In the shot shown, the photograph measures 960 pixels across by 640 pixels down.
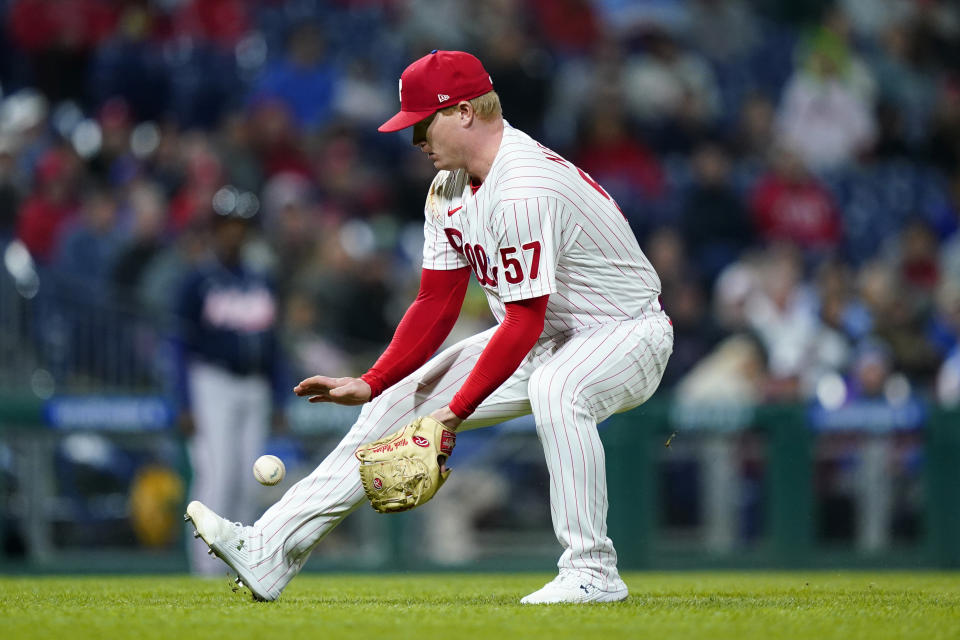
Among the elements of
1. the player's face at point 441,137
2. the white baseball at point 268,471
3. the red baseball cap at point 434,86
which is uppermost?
the red baseball cap at point 434,86

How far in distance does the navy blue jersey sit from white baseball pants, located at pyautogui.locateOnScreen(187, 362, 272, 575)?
0.07m

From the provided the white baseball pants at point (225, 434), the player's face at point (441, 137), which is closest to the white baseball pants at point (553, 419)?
the player's face at point (441, 137)

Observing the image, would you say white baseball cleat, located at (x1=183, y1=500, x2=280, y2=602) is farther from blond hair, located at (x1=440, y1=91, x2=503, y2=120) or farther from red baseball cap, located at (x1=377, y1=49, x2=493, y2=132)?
blond hair, located at (x1=440, y1=91, x2=503, y2=120)

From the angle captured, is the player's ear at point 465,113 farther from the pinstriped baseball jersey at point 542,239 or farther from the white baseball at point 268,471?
the white baseball at point 268,471

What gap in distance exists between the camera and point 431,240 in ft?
14.4

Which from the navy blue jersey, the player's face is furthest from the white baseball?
the navy blue jersey

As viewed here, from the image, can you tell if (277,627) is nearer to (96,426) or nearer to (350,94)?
(96,426)

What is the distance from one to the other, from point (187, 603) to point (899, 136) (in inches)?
349

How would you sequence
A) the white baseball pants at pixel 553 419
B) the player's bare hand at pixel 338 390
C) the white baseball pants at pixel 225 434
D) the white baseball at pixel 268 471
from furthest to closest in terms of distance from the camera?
the white baseball pants at pixel 225 434, the white baseball at pixel 268 471, the player's bare hand at pixel 338 390, the white baseball pants at pixel 553 419

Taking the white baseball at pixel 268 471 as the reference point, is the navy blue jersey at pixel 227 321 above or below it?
above

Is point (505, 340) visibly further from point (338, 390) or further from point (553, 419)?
point (338, 390)

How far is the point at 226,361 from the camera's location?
7301 mm

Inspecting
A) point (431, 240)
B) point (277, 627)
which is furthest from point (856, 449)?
point (277, 627)

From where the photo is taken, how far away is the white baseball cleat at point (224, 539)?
4.03 meters
